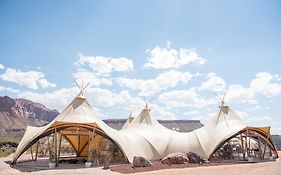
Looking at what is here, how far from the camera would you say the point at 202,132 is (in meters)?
29.3

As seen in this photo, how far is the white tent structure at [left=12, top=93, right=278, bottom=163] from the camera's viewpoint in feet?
71.5

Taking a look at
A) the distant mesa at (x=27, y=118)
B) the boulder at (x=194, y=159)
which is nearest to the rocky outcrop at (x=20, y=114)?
the distant mesa at (x=27, y=118)

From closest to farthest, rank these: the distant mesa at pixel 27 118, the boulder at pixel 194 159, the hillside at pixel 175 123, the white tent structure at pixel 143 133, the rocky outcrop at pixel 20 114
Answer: the white tent structure at pixel 143 133, the boulder at pixel 194 159, the distant mesa at pixel 27 118, the hillside at pixel 175 123, the rocky outcrop at pixel 20 114

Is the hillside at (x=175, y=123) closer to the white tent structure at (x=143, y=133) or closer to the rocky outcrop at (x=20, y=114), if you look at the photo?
the rocky outcrop at (x=20, y=114)

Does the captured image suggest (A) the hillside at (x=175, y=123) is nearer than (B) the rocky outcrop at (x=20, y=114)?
Yes

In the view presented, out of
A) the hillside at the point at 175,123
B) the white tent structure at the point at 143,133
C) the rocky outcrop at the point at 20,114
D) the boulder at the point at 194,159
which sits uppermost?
the rocky outcrop at the point at 20,114

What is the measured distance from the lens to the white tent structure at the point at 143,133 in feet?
71.5

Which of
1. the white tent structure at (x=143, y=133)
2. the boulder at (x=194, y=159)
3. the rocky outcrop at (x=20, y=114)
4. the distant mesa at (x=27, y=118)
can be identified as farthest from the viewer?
the rocky outcrop at (x=20, y=114)

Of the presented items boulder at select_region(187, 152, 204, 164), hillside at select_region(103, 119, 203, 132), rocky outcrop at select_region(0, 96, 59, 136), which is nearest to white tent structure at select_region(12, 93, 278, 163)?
boulder at select_region(187, 152, 204, 164)

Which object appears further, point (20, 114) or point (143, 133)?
point (20, 114)

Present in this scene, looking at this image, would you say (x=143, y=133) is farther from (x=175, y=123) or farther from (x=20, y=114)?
(x=20, y=114)

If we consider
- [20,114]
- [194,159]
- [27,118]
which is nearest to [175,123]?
[27,118]

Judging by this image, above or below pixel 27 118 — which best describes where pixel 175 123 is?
below

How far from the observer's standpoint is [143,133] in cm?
2838
